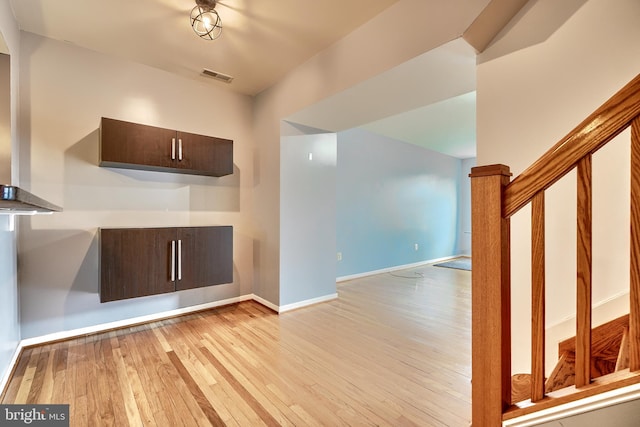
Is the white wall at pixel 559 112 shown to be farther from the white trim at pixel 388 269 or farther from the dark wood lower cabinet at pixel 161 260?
the white trim at pixel 388 269

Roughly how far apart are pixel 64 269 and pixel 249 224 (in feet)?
6.02

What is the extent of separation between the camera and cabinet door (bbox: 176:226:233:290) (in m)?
2.80

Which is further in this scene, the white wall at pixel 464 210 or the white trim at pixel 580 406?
the white wall at pixel 464 210

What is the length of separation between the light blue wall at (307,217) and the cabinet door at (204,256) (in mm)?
626

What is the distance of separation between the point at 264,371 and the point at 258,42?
278cm

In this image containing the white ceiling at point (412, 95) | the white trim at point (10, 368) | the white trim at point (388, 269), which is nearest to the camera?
the white trim at point (10, 368)

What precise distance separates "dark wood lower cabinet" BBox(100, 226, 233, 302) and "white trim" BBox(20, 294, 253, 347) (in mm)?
576

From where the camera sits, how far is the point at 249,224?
3.70 meters

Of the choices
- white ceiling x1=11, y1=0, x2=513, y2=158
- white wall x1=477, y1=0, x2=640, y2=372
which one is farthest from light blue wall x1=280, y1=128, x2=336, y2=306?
white wall x1=477, y1=0, x2=640, y2=372

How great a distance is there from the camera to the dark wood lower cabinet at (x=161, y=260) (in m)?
2.42

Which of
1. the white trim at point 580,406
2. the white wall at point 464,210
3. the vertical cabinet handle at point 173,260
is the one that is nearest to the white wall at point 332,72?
the vertical cabinet handle at point 173,260

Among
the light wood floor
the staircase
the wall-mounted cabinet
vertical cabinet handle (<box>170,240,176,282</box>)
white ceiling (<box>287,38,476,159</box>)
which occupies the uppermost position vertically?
white ceiling (<box>287,38,476,159</box>)

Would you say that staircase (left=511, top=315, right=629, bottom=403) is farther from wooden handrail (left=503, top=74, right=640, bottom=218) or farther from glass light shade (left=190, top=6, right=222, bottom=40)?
glass light shade (left=190, top=6, right=222, bottom=40)

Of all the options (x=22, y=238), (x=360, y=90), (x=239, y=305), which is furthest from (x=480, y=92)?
(x=22, y=238)
